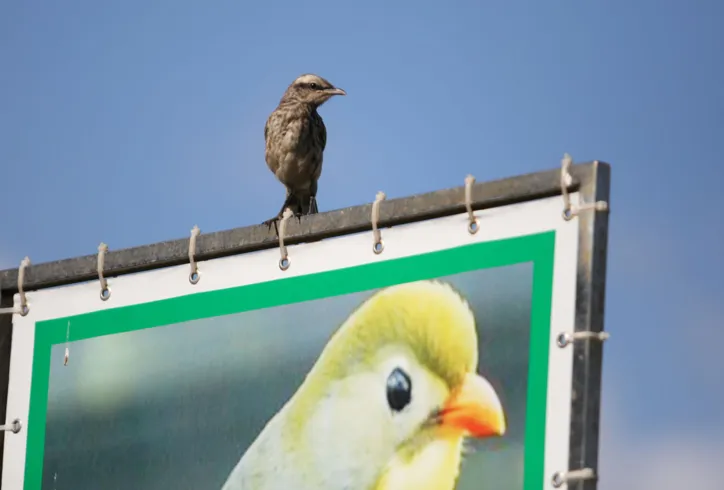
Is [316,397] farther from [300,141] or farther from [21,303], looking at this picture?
[300,141]

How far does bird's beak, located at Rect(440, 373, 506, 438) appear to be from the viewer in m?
5.42

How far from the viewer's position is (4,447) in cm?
700

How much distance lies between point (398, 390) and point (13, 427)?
205 cm

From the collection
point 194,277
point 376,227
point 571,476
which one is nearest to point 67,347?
point 194,277

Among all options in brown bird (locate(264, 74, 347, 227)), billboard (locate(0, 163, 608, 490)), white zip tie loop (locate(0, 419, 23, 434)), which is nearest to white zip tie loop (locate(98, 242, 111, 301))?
billboard (locate(0, 163, 608, 490))

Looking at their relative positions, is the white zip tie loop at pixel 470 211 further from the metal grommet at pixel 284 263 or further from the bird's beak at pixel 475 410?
the metal grommet at pixel 284 263

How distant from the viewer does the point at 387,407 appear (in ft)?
19.3

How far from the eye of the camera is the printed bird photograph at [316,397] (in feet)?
18.1

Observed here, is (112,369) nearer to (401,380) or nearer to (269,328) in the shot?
(269,328)

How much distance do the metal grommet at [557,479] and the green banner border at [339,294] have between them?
6 centimetres

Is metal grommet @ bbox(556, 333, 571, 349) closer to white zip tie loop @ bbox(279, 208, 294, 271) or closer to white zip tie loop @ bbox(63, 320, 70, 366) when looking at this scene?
white zip tie loop @ bbox(279, 208, 294, 271)

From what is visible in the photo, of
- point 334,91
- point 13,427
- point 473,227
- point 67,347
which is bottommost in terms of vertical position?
point 13,427

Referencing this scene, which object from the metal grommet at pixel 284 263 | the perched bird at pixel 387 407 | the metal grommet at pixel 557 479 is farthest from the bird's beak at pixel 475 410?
Answer: the metal grommet at pixel 284 263

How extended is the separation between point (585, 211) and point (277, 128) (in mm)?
6860
